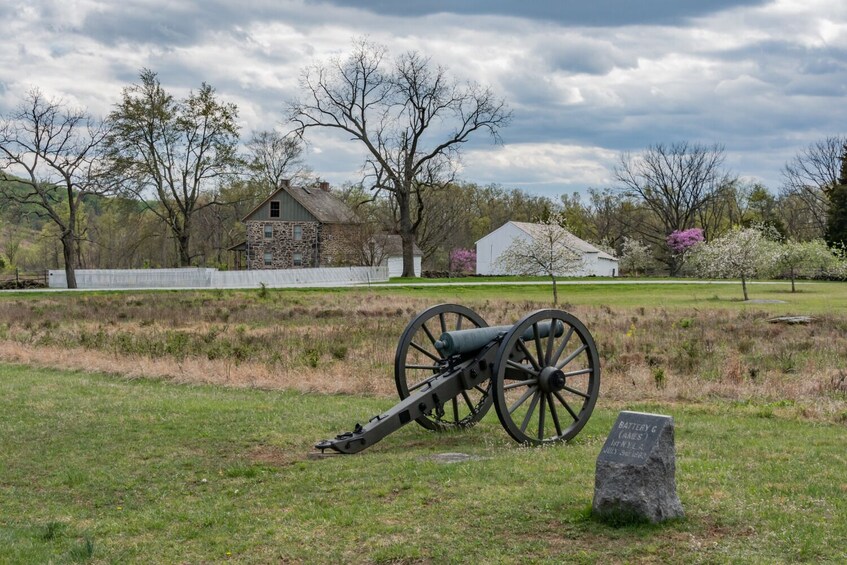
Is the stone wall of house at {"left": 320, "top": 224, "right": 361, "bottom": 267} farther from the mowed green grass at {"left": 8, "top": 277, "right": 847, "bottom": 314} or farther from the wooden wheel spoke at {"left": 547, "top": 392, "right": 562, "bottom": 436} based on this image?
the wooden wheel spoke at {"left": 547, "top": 392, "right": 562, "bottom": 436}

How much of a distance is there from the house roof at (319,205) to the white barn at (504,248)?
48.9 ft

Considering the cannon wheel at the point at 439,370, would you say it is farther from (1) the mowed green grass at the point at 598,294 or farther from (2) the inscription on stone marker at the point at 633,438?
(1) the mowed green grass at the point at 598,294

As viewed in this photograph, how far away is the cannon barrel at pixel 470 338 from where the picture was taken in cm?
946

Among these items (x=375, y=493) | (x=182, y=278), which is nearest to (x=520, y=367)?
(x=375, y=493)

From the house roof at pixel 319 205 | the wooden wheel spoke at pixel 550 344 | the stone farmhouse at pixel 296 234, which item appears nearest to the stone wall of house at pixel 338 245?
the stone farmhouse at pixel 296 234

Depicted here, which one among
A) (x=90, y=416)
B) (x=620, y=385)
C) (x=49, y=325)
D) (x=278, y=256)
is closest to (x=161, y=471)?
(x=90, y=416)

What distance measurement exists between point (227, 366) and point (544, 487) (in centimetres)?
1146

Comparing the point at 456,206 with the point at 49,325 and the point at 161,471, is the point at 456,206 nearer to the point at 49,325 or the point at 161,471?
the point at 49,325

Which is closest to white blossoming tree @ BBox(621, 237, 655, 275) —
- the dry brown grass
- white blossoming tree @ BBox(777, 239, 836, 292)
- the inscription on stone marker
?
white blossoming tree @ BBox(777, 239, 836, 292)

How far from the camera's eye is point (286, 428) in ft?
37.5

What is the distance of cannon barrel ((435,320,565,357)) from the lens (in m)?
9.46

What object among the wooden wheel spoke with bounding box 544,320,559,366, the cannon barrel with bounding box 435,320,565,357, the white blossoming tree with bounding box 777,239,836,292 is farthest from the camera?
the white blossoming tree with bounding box 777,239,836,292

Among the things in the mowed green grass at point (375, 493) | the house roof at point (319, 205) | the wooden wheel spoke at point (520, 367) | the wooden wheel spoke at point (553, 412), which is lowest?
the mowed green grass at point (375, 493)

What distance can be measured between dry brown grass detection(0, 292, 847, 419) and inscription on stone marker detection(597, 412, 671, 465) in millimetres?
6952
